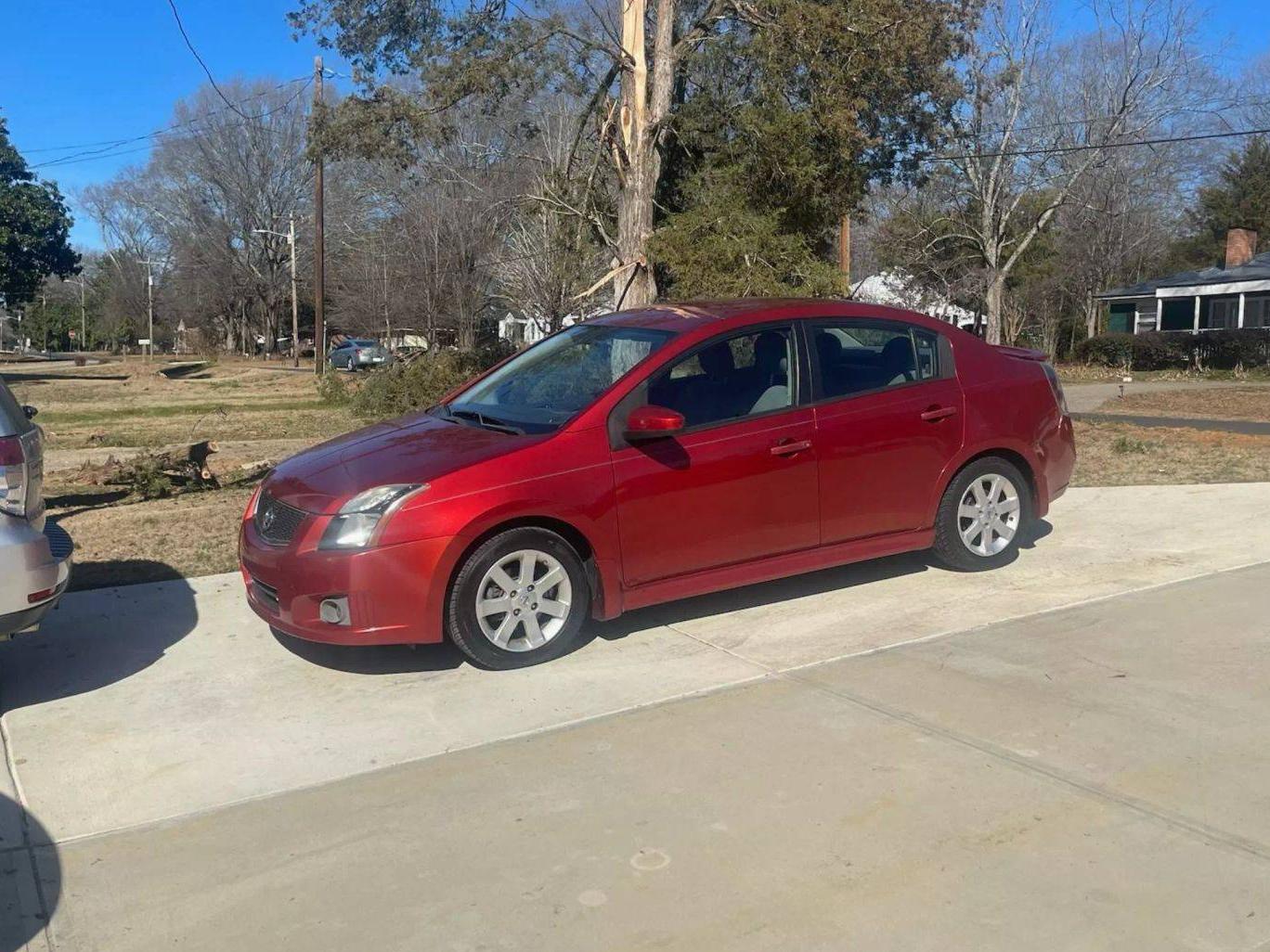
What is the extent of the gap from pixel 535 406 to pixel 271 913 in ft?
10.5

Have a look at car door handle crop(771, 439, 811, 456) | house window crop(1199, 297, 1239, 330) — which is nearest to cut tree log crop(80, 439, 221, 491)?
car door handle crop(771, 439, 811, 456)

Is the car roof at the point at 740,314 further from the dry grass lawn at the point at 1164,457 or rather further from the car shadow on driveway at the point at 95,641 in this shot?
the dry grass lawn at the point at 1164,457

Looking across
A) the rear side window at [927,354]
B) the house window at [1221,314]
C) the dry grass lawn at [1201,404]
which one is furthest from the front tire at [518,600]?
the house window at [1221,314]

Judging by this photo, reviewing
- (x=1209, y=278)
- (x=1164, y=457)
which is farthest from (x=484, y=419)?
(x=1209, y=278)

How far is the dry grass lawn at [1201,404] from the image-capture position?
20172 mm

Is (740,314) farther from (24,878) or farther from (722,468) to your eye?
(24,878)

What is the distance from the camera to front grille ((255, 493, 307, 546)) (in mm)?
5482

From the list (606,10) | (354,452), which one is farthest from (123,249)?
(354,452)

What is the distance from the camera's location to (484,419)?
6125 millimetres

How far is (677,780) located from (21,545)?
2.84 metres

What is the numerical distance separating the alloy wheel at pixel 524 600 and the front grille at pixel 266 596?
97cm

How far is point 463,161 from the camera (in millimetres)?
33688

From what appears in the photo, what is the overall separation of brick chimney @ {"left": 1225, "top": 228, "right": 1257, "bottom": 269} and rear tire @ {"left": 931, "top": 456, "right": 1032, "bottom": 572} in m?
37.1

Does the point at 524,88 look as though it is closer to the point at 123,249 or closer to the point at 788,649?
the point at 788,649
